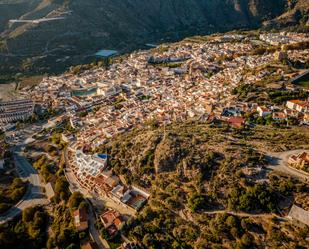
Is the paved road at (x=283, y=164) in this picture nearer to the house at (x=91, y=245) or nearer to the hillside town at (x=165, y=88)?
the hillside town at (x=165, y=88)

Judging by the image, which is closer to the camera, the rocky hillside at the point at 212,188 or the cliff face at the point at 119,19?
the rocky hillside at the point at 212,188

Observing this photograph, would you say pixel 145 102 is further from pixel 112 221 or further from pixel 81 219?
pixel 112 221

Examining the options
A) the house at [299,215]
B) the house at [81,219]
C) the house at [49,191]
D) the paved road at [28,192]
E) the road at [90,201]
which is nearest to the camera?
the house at [299,215]

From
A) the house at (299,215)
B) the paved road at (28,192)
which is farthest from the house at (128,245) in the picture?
the paved road at (28,192)

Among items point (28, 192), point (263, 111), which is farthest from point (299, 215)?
point (28, 192)

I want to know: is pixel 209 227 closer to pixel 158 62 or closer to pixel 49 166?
pixel 49 166

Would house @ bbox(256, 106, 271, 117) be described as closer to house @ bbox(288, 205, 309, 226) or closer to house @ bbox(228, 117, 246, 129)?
house @ bbox(228, 117, 246, 129)

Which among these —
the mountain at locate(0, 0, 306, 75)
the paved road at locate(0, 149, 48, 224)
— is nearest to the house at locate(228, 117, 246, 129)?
the paved road at locate(0, 149, 48, 224)
